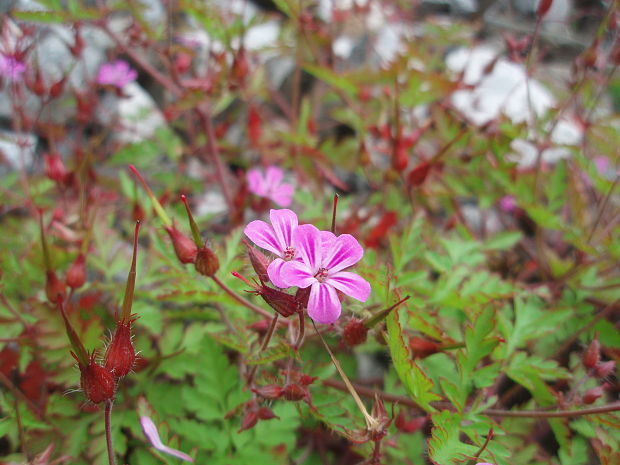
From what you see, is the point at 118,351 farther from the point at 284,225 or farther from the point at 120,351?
the point at 284,225

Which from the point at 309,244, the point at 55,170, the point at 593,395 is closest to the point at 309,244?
the point at 309,244

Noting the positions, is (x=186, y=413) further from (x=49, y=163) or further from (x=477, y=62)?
(x=477, y=62)

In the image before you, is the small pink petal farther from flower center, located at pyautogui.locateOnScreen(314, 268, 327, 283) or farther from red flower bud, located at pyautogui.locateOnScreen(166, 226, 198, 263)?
red flower bud, located at pyautogui.locateOnScreen(166, 226, 198, 263)

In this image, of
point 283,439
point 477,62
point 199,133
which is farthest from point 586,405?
point 477,62

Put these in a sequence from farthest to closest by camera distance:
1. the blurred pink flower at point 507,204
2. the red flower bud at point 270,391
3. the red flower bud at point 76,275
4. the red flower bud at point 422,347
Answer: the blurred pink flower at point 507,204, the red flower bud at point 76,275, the red flower bud at point 422,347, the red flower bud at point 270,391

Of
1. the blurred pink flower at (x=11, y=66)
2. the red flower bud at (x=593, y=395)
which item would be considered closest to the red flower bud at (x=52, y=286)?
the blurred pink flower at (x=11, y=66)

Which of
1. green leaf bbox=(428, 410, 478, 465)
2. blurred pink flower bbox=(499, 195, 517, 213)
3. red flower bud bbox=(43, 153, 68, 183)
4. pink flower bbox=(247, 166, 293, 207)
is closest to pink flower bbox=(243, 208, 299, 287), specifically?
green leaf bbox=(428, 410, 478, 465)

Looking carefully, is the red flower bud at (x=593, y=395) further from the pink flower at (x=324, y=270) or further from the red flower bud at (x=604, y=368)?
the pink flower at (x=324, y=270)
